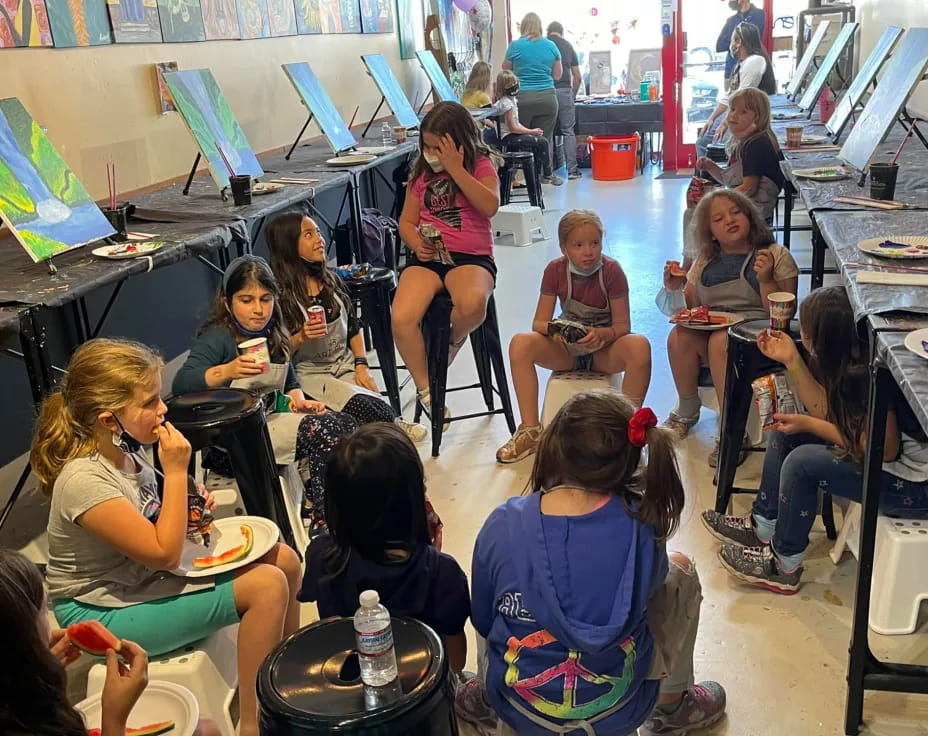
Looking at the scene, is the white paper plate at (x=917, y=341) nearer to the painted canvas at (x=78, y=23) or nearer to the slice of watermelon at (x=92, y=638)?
the slice of watermelon at (x=92, y=638)

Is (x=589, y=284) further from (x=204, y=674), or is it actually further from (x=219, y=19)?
(x=219, y=19)

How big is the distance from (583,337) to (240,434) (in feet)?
4.13

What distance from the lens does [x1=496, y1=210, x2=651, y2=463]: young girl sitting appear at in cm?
307

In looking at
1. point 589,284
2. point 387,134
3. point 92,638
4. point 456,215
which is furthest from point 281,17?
point 92,638

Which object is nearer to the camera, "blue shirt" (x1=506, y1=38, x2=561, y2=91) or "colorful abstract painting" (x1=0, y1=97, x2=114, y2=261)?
"colorful abstract painting" (x1=0, y1=97, x2=114, y2=261)

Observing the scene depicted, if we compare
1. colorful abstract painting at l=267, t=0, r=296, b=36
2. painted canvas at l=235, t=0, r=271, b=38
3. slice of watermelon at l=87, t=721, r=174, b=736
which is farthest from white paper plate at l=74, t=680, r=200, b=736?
colorful abstract painting at l=267, t=0, r=296, b=36

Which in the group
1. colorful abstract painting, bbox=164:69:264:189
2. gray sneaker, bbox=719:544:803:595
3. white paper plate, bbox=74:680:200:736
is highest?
colorful abstract painting, bbox=164:69:264:189

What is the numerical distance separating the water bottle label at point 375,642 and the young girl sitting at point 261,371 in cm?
113

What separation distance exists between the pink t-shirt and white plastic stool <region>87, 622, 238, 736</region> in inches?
74.6

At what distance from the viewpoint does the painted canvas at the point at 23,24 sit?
333 cm

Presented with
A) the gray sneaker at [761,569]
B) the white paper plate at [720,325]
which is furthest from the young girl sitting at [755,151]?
the gray sneaker at [761,569]

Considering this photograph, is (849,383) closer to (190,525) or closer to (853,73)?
(190,525)

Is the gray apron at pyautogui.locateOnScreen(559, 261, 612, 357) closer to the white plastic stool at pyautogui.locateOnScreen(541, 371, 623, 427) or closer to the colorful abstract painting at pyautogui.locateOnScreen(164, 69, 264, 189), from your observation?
the white plastic stool at pyautogui.locateOnScreen(541, 371, 623, 427)

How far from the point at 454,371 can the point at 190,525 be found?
2384 mm
